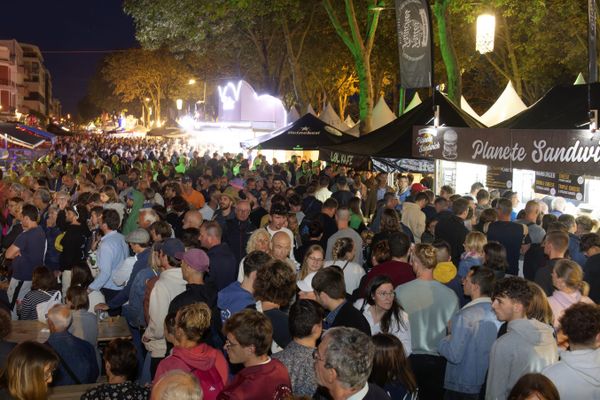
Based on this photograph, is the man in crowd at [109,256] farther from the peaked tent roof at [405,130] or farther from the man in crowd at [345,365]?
the peaked tent roof at [405,130]

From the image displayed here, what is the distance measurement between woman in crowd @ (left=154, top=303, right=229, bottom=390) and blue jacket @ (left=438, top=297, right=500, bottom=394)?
178 centimetres

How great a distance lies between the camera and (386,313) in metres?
5.68

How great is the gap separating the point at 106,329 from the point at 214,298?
125 cm

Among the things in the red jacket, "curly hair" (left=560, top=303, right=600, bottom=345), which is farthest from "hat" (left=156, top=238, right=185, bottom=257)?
"curly hair" (left=560, top=303, right=600, bottom=345)

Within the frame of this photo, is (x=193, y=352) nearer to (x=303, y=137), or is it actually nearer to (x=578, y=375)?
(x=578, y=375)

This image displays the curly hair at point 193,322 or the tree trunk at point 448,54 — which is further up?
the tree trunk at point 448,54

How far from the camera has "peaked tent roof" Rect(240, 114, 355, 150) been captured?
1909cm

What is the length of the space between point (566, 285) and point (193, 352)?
315 cm

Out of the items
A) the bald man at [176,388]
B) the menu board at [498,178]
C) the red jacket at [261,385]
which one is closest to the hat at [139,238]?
the red jacket at [261,385]

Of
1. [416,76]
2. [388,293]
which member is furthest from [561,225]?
[416,76]

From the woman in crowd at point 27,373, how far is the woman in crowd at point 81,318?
196 cm

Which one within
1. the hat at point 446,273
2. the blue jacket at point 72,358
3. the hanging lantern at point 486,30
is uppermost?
the hanging lantern at point 486,30

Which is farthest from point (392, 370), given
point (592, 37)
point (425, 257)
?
point (592, 37)

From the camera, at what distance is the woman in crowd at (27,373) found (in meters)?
4.15
